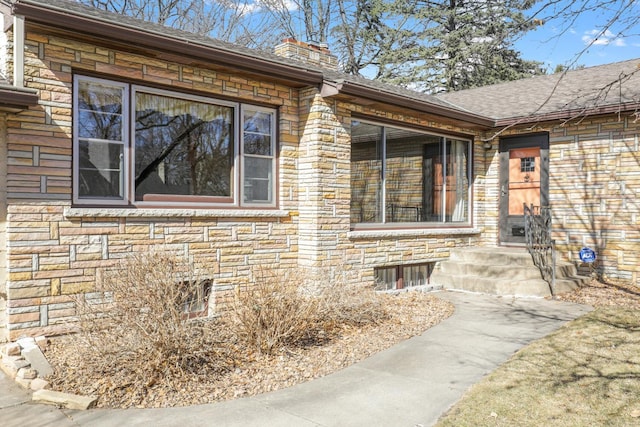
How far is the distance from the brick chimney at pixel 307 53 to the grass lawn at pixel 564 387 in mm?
6918

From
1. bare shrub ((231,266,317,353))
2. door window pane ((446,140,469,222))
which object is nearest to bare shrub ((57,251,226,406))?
→ bare shrub ((231,266,317,353))

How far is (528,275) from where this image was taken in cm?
862

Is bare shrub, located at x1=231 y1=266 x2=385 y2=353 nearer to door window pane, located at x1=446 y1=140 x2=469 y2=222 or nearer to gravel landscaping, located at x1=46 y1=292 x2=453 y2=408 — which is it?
gravel landscaping, located at x1=46 y1=292 x2=453 y2=408

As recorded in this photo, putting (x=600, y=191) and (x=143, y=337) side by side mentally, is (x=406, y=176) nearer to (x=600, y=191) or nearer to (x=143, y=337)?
(x=600, y=191)

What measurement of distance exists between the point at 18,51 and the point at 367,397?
4951 mm

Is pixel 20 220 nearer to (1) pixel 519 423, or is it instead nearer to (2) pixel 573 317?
(1) pixel 519 423

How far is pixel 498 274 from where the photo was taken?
349 inches

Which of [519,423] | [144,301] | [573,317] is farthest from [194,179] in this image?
[573,317]

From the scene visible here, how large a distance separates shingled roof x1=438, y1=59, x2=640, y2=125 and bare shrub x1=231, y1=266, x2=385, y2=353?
181 inches

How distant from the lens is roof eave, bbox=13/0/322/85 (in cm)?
508

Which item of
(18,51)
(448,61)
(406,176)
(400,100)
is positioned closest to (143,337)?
(18,51)

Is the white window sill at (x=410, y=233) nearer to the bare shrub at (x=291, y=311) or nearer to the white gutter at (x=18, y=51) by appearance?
the bare shrub at (x=291, y=311)

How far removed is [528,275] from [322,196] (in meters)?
3.94

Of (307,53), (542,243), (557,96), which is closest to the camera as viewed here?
(542,243)
